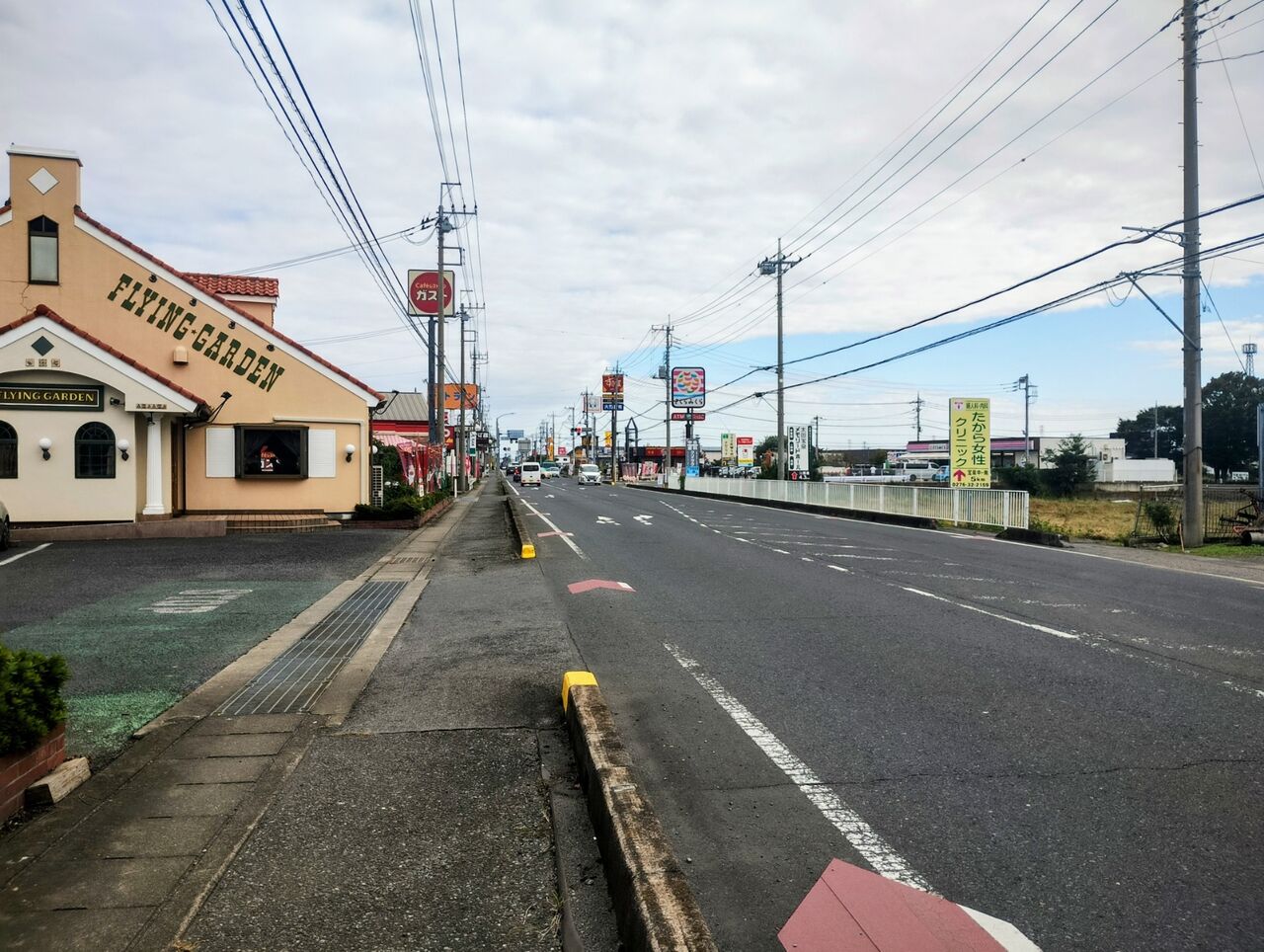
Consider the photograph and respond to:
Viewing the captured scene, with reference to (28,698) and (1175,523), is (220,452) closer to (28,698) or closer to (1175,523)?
(28,698)

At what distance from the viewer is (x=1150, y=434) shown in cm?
11338

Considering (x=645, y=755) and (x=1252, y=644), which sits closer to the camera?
(x=645, y=755)

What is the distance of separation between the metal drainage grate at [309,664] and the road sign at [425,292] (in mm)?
26319

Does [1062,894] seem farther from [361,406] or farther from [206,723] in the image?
[361,406]

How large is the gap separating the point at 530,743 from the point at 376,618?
546 cm

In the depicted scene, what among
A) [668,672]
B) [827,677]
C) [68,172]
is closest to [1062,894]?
[827,677]

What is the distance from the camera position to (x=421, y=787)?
4.91 m

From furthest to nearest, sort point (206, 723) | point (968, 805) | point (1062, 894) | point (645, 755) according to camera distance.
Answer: point (206, 723)
point (645, 755)
point (968, 805)
point (1062, 894)

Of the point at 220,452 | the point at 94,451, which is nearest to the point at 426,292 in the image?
the point at 220,452

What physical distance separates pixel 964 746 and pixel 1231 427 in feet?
308

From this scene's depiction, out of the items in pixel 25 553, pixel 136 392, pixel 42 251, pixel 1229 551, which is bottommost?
pixel 1229 551

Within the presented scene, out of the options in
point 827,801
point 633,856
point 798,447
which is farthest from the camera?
point 798,447

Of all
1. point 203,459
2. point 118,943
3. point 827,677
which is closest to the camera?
point 118,943

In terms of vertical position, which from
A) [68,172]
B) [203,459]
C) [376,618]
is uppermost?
[68,172]
